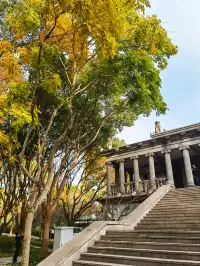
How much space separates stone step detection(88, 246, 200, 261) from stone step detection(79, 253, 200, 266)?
0.26 metres

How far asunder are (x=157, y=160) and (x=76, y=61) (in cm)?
1486

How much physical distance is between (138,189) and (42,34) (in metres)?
13.5

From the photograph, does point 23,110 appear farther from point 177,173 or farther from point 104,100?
point 177,173

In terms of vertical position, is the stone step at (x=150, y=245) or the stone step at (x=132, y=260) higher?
the stone step at (x=150, y=245)

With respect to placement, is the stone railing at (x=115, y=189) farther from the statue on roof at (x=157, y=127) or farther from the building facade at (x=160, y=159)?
the statue on roof at (x=157, y=127)

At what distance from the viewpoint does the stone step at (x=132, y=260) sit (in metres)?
4.78

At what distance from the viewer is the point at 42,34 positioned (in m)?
7.18

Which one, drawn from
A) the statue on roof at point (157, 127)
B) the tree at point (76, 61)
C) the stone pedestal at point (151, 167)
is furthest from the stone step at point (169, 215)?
the statue on roof at point (157, 127)

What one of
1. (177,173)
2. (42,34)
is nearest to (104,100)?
(42,34)

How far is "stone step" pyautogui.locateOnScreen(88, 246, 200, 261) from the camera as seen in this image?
4980mm

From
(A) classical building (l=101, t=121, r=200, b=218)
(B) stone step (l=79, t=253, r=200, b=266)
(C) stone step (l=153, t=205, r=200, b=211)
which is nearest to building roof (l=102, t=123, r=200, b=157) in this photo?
(A) classical building (l=101, t=121, r=200, b=218)

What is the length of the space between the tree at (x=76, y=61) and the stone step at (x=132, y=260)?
178 cm

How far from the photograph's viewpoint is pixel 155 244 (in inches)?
231

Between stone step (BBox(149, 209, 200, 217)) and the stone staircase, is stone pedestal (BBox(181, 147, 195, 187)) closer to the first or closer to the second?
stone step (BBox(149, 209, 200, 217))
